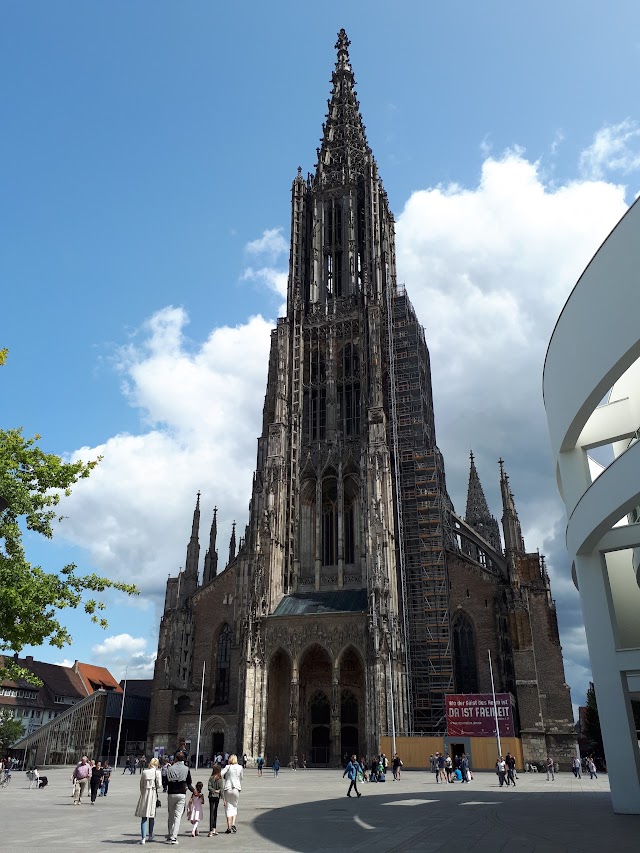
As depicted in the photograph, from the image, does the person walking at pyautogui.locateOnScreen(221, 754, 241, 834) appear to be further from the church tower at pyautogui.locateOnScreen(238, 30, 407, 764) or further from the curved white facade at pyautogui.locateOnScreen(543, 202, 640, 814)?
the church tower at pyautogui.locateOnScreen(238, 30, 407, 764)

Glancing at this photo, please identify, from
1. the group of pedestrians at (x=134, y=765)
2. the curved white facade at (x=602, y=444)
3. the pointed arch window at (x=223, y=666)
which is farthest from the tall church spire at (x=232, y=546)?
the curved white facade at (x=602, y=444)

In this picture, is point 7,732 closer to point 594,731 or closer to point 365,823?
point 365,823

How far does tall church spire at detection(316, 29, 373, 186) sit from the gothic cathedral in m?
5.26

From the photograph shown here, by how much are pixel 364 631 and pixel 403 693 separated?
4.58 metres

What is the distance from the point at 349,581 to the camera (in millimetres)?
45656

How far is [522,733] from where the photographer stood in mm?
37969

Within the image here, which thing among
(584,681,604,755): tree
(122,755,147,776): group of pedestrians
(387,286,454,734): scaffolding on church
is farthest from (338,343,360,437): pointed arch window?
(584,681,604,755): tree

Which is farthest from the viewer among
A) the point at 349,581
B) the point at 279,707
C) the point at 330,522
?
the point at 330,522

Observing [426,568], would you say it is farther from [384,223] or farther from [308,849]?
[308,849]

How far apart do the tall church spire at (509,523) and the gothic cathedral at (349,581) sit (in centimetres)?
14

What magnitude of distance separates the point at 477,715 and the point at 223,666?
19.0 m

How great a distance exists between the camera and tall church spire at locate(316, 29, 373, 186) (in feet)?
207

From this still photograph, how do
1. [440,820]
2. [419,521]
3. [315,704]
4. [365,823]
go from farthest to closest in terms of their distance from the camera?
[419,521] → [315,704] → [440,820] → [365,823]

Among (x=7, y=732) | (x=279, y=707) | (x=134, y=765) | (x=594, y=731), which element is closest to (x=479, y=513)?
(x=594, y=731)
